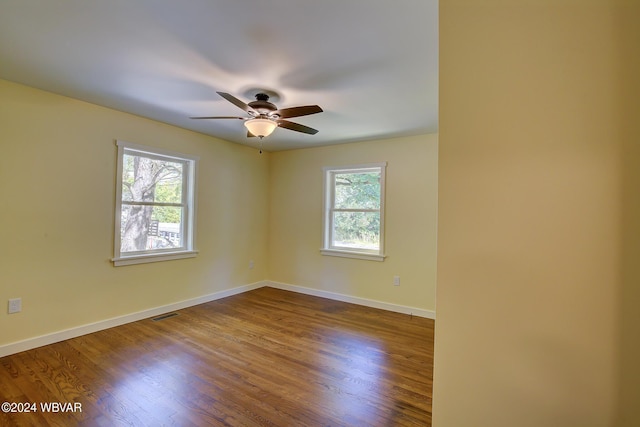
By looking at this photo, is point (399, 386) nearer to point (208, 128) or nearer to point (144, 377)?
point (144, 377)

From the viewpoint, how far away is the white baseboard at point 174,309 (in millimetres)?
2686

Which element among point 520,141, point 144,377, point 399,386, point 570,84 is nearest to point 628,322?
point 520,141

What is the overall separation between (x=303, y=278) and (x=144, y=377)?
2.87 metres

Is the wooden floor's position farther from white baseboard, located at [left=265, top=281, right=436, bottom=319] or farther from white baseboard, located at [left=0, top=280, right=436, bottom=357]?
white baseboard, located at [left=265, top=281, right=436, bottom=319]

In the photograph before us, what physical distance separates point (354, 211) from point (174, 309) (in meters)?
2.89

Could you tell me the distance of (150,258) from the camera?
11.8ft

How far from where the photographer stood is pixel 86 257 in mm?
3057

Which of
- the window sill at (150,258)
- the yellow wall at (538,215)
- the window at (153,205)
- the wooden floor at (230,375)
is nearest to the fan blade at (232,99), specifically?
the yellow wall at (538,215)

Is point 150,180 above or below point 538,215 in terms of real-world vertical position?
above

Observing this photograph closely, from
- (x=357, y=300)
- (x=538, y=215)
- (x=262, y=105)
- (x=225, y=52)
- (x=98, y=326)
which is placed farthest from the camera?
(x=357, y=300)

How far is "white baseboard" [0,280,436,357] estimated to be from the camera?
2686mm

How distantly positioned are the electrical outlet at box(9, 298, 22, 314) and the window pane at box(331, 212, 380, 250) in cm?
365

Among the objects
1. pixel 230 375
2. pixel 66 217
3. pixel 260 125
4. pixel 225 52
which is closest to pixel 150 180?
pixel 66 217

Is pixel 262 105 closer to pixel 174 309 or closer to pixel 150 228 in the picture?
pixel 150 228
